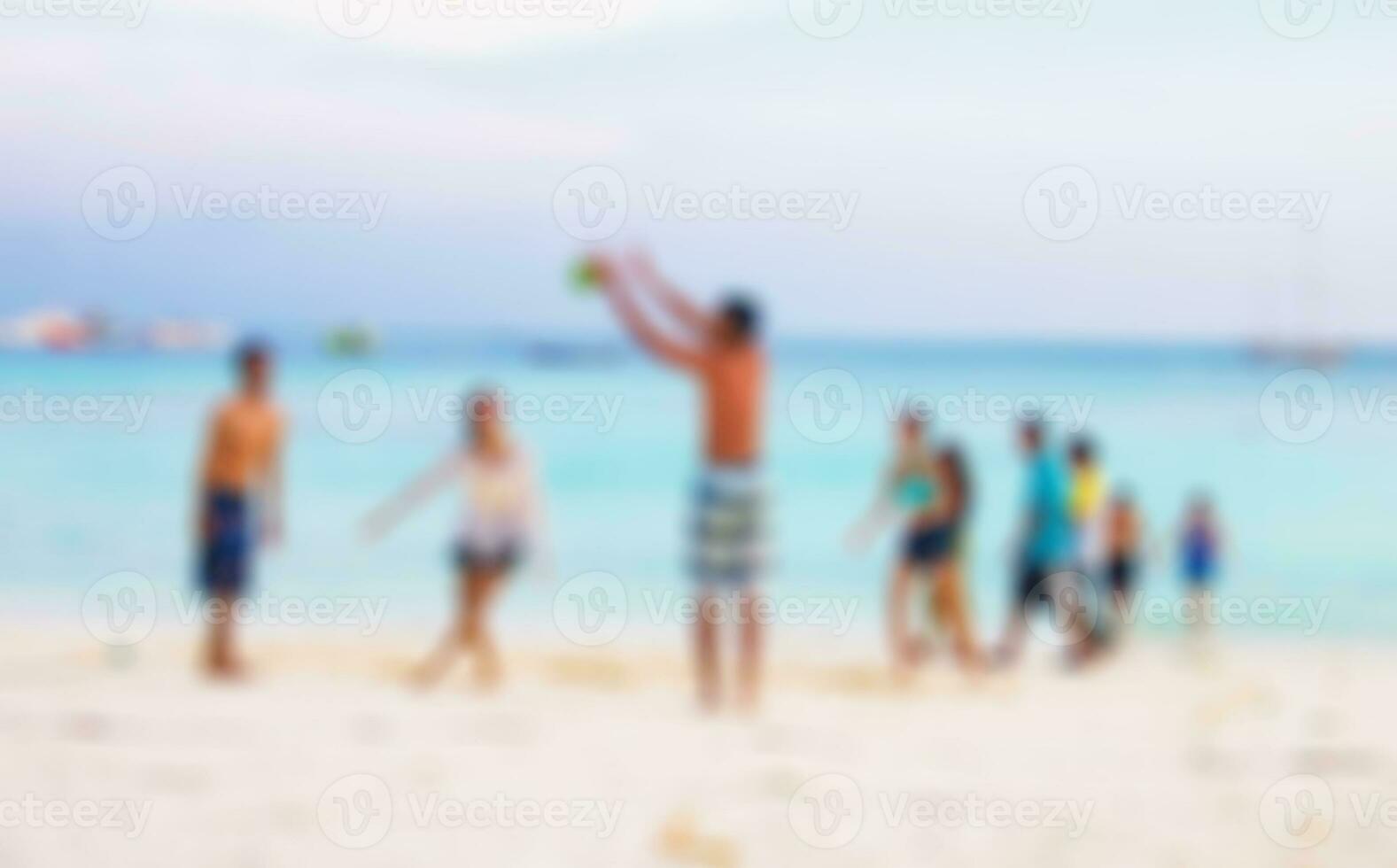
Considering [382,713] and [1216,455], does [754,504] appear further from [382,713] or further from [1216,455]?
[1216,455]

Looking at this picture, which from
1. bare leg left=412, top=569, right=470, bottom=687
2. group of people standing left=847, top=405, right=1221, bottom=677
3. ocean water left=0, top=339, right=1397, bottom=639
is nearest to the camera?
bare leg left=412, top=569, right=470, bottom=687

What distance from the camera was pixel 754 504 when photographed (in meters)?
6.39

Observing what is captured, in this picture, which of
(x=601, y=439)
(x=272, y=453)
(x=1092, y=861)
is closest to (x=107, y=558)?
(x=272, y=453)

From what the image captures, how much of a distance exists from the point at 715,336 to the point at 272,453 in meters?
2.22

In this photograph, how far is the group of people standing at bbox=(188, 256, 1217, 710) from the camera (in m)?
6.41

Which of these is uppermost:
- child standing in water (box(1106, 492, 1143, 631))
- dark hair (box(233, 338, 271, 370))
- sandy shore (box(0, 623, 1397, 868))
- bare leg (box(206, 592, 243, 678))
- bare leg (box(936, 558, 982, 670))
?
dark hair (box(233, 338, 271, 370))

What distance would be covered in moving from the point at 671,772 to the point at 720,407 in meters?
1.60

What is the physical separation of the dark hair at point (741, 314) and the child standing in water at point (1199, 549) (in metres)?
3.67

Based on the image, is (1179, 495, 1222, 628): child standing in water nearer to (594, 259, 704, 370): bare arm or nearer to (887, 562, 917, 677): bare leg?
(887, 562, 917, 677): bare leg

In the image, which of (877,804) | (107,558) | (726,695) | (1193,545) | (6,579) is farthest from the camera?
(107,558)

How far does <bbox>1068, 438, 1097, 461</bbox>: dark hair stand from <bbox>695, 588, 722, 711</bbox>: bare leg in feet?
8.91

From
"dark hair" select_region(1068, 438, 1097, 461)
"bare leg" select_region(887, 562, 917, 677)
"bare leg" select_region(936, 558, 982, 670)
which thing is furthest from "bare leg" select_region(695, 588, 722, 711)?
"dark hair" select_region(1068, 438, 1097, 461)

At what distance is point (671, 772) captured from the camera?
18.6ft

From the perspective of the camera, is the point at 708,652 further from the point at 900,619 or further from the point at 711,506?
the point at 900,619
